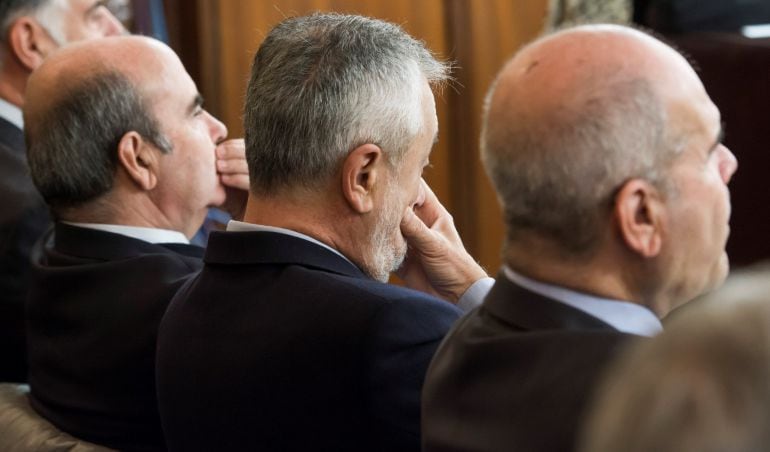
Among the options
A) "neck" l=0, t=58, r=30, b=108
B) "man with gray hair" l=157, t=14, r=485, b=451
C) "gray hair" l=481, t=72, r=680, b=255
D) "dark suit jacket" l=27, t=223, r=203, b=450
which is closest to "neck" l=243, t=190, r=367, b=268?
"man with gray hair" l=157, t=14, r=485, b=451

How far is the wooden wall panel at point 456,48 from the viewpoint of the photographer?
435cm

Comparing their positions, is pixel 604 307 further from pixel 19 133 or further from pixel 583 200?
pixel 19 133

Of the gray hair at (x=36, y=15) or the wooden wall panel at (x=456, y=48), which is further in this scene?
the wooden wall panel at (x=456, y=48)

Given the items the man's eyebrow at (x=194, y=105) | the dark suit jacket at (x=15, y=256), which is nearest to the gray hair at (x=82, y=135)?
the man's eyebrow at (x=194, y=105)

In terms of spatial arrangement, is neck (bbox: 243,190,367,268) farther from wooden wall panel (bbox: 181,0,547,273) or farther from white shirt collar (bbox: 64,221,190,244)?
wooden wall panel (bbox: 181,0,547,273)

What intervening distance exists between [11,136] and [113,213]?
0.71 meters

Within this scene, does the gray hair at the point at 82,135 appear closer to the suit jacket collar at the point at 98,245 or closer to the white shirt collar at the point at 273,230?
the suit jacket collar at the point at 98,245

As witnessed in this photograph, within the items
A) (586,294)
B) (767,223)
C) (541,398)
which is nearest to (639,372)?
(541,398)

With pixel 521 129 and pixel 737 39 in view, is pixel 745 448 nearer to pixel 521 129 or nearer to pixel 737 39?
pixel 521 129

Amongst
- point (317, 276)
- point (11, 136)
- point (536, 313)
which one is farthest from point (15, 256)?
point (536, 313)

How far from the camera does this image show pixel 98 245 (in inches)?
89.2

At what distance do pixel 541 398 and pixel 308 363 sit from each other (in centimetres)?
48

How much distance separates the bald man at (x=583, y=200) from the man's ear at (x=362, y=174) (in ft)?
1.27

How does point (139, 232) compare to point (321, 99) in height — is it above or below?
below
